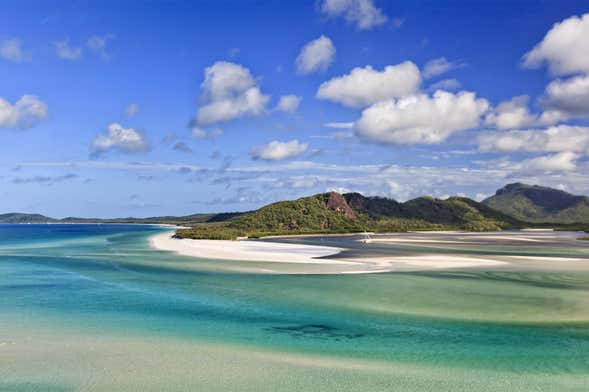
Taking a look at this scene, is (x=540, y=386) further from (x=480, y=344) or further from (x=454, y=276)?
Answer: (x=454, y=276)

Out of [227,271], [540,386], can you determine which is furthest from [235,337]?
[227,271]

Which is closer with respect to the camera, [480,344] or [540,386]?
[540,386]

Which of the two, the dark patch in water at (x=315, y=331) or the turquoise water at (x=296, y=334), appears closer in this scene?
Answer: the turquoise water at (x=296, y=334)

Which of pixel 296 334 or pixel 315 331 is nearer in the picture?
pixel 296 334
